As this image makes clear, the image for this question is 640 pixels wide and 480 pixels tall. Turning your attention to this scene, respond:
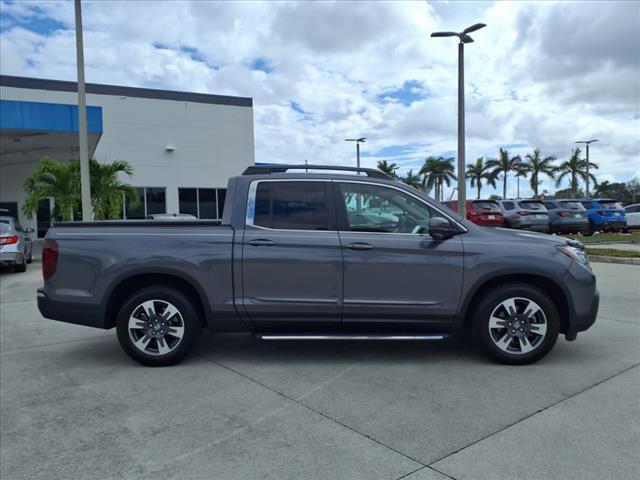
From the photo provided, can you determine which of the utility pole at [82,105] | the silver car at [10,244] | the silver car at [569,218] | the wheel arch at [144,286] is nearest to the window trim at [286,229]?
the wheel arch at [144,286]

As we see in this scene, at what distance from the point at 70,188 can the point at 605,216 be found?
68.1 ft

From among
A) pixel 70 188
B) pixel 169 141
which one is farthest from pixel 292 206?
pixel 169 141

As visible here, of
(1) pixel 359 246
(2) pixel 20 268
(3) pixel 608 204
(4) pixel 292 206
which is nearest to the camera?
(1) pixel 359 246

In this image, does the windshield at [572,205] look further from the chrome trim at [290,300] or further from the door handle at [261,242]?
the door handle at [261,242]

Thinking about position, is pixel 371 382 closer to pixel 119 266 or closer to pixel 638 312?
pixel 119 266

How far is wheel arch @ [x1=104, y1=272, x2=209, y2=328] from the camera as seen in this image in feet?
16.1

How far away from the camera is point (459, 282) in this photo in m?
4.72

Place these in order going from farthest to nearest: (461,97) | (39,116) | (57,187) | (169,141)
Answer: (169,141) < (39,116) < (57,187) < (461,97)

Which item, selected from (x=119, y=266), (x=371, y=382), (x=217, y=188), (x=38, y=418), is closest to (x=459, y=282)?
(x=371, y=382)

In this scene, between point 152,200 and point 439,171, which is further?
point 439,171

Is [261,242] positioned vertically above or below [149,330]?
above

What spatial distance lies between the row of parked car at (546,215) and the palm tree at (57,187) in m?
13.1

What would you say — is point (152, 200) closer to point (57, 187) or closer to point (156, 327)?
point (57, 187)

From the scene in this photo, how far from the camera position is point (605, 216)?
844 inches
